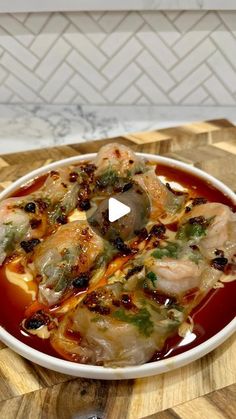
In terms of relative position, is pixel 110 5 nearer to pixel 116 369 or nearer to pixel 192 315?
pixel 192 315

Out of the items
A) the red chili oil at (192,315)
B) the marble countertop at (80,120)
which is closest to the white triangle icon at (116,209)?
the red chili oil at (192,315)

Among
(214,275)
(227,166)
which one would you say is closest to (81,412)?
(214,275)
